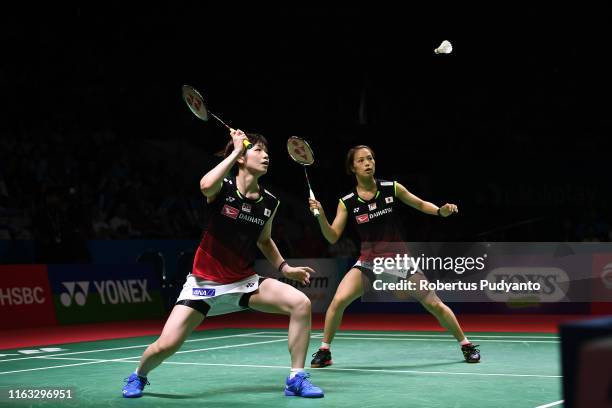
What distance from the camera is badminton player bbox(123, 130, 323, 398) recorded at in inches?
247

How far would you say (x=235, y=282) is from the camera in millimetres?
6367

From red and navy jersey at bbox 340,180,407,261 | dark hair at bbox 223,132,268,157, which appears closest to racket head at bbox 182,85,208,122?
dark hair at bbox 223,132,268,157

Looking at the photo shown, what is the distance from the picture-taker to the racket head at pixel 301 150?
7.70 meters

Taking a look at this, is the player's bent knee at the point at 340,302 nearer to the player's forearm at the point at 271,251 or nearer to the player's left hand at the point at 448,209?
the player's left hand at the point at 448,209

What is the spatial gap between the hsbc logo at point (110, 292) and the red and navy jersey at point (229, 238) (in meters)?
8.03

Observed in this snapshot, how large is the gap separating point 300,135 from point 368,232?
11.6m

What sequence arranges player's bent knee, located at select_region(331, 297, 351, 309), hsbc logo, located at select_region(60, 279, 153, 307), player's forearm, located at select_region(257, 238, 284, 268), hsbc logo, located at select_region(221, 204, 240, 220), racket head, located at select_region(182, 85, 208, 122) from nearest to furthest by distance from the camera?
hsbc logo, located at select_region(221, 204, 240, 220)
player's forearm, located at select_region(257, 238, 284, 268)
racket head, located at select_region(182, 85, 208, 122)
player's bent knee, located at select_region(331, 297, 351, 309)
hsbc logo, located at select_region(60, 279, 153, 307)

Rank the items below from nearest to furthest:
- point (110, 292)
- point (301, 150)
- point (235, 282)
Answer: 1. point (235, 282)
2. point (301, 150)
3. point (110, 292)

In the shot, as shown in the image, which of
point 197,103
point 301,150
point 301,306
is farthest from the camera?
point 301,150

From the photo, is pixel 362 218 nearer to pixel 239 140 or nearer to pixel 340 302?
pixel 340 302

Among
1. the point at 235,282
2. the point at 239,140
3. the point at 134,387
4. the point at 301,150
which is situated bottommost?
the point at 134,387

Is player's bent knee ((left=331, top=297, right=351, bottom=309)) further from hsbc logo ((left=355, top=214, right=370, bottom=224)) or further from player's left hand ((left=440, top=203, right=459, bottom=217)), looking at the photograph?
player's left hand ((left=440, top=203, right=459, bottom=217))

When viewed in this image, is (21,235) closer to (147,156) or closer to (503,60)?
(147,156)

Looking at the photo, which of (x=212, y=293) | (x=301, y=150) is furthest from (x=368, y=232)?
(x=212, y=293)
